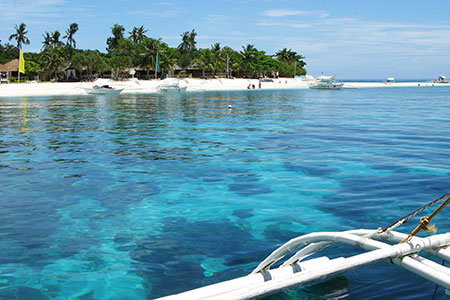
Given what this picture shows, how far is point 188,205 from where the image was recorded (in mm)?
9297

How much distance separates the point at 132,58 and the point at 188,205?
9148cm

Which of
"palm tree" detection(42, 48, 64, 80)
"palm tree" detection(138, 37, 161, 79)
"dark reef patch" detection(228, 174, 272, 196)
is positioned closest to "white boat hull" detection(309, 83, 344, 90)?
"palm tree" detection(138, 37, 161, 79)

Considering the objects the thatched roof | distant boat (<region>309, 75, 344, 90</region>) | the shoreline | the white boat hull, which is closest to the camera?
the shoreline

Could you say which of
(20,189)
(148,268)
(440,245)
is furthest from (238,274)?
(20,189)

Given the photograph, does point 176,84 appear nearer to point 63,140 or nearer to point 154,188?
point 63,140

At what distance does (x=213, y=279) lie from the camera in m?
5.79

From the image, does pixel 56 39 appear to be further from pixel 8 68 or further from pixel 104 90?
pixel 104 90

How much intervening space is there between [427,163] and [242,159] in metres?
6.12

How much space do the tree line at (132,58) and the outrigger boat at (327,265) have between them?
8673 centimetres

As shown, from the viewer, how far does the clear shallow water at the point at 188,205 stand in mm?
5852

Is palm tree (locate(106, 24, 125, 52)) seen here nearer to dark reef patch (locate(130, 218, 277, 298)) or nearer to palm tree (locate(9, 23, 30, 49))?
palm tree (locate(9, 23, 30, 49))

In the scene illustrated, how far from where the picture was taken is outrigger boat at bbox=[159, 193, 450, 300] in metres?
3.69

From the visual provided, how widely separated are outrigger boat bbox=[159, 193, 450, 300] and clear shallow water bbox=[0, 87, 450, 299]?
1.00m

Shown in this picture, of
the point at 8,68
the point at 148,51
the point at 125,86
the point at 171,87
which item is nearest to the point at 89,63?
the point at 148,51
